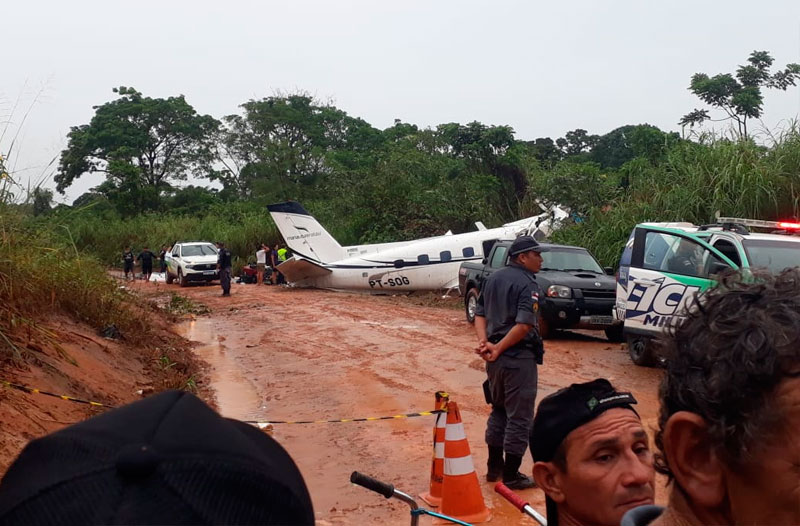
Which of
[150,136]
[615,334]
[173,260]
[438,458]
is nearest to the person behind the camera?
[438,458]

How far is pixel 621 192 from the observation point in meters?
21.7

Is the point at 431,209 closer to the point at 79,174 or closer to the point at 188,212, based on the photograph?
the point at 188,212

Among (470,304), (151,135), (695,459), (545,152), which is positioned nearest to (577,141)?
(545,152)

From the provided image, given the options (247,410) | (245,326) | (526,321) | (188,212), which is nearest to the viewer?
(526,321)

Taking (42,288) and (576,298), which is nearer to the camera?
(42,288)

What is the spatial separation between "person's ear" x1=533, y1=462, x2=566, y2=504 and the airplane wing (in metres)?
23.5

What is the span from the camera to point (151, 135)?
5988 cm

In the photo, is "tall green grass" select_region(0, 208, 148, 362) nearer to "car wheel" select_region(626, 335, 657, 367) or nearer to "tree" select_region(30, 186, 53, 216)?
"tree" select_region(30, 186, 53, 216)

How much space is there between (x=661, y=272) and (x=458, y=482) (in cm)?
613

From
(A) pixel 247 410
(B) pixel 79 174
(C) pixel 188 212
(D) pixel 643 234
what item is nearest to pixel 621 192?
(D) pixel 643 234

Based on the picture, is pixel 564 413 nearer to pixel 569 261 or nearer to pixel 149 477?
pixel 149 477

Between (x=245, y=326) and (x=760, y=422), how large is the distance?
58.4ft

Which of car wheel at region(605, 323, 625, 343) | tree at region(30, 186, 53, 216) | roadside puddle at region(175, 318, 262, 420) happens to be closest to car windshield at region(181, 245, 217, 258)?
Result: roadside puddle at region(175, 318, 262, 420)

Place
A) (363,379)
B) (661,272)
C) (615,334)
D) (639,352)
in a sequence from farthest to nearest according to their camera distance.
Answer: (615,334)
(639,352)
(363,379)
(661,272)
